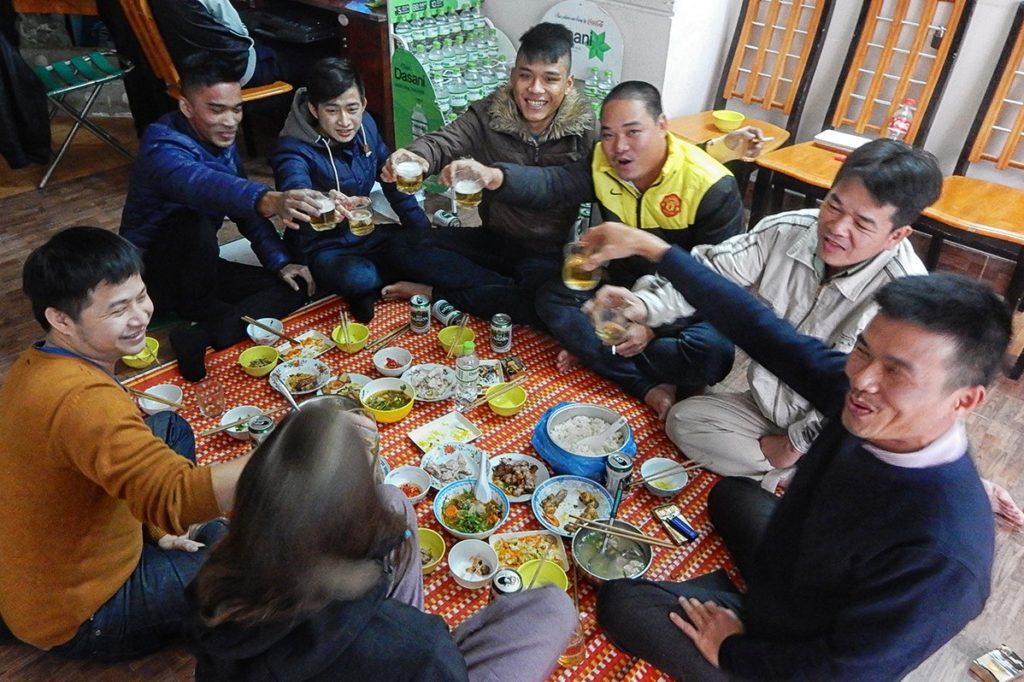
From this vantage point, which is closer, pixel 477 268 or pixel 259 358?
pixel 259 358

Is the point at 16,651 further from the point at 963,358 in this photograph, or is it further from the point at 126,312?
the point at 963,358

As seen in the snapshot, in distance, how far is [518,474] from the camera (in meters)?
Answer: 2.37

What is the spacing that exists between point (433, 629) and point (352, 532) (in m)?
0.30

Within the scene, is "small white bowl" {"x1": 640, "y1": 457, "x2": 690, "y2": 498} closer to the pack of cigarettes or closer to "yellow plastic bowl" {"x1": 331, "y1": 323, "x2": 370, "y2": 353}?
the pack of cigarettes

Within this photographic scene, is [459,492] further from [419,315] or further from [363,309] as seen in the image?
[363,309]

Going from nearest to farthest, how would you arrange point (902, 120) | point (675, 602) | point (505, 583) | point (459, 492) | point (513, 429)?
point (675, 602), point (505, 583), point (459, 492), point (513, 429), point (902, 120)

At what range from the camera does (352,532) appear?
1.16 metres

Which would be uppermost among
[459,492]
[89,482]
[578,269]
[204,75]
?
[204,75]

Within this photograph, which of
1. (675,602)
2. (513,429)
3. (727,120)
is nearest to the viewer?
(675,602)

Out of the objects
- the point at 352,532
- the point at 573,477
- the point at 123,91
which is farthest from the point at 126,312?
the point at 123,91

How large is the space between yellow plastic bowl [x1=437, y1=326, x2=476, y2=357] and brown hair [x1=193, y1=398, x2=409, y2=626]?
5.92 feet

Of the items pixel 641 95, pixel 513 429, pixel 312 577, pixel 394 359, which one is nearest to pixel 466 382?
pixel 513 429

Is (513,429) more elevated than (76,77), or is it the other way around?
(76,77)

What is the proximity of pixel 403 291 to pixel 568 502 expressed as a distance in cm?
151
